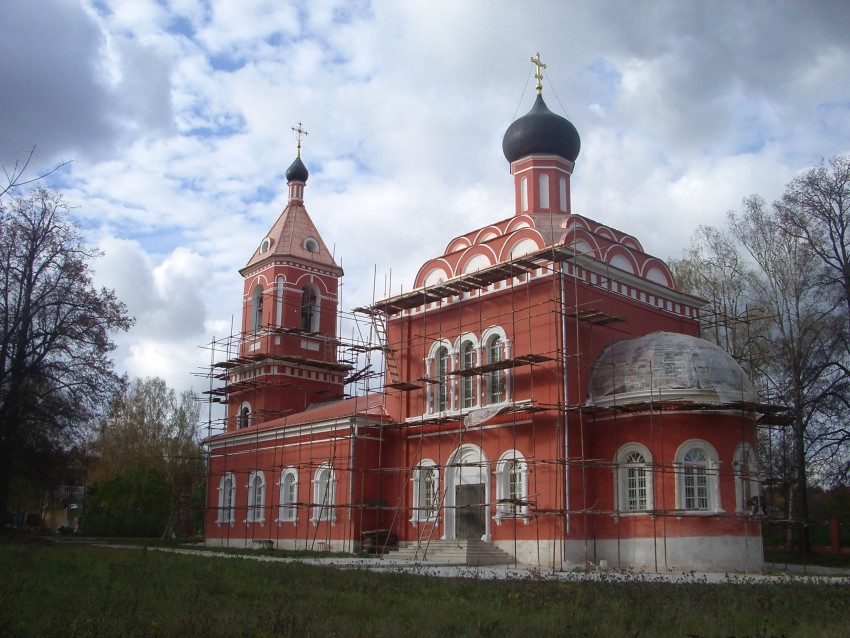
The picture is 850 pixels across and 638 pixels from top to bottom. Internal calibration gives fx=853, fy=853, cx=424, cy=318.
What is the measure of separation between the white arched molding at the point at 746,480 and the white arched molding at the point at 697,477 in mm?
485

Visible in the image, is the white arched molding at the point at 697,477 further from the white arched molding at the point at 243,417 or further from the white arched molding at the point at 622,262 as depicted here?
the white arched molding at the point at 243,417

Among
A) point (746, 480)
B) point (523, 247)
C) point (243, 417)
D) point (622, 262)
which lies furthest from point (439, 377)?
point (243, 417)

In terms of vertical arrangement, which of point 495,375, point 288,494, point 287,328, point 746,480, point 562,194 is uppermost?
point 562,194

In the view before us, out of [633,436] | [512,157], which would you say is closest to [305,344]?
[512,157]

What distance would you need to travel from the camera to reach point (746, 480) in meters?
17.2

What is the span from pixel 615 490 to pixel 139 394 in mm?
29979

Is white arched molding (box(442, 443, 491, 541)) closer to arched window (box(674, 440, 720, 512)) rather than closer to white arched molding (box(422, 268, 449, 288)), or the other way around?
arched window (box(674, 440, 720, 512))

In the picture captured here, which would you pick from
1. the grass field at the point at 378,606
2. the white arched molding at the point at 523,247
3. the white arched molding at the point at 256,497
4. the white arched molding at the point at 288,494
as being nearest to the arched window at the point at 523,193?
the white arched molding at the point at 523,247

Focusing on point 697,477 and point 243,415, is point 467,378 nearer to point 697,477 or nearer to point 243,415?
point 697,477

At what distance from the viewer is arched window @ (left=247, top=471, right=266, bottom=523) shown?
24.9 metres

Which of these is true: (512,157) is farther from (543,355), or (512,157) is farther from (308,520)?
(308,520)

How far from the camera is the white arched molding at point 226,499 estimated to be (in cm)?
2631

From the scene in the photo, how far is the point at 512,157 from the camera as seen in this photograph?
73.9 ft

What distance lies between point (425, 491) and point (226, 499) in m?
8.73
